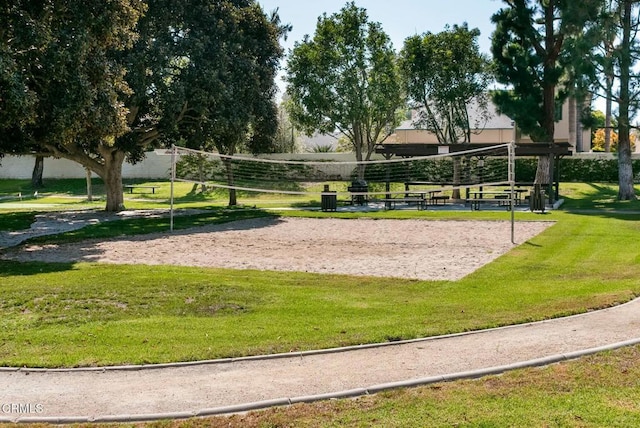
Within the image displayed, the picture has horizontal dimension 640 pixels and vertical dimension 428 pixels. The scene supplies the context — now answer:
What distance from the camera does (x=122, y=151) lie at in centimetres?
2631

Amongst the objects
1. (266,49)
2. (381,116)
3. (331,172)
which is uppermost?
(266,49)

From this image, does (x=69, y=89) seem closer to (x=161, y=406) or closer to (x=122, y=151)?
(x=122, y=151)

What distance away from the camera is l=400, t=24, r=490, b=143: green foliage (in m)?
33.7

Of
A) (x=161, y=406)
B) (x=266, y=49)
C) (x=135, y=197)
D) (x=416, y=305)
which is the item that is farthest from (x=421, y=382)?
(x=135, y=197)

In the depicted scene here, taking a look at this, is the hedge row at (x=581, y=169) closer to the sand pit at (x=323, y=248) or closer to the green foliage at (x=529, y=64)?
the green foliage at (x=529, y=64)

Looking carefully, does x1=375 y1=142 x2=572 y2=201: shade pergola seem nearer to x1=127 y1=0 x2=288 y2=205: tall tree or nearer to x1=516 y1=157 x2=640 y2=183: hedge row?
x1=127 y1=0 x2=288 y2=205: tall tree

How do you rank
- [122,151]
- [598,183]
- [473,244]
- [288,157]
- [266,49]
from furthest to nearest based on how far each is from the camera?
[288,157]
[598,183]
[266,49]
[122,151]
[473,244]

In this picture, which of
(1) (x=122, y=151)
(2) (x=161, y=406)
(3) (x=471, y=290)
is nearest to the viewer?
(2) (x=161, y=406)

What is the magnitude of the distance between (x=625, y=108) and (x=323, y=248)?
1881 centimetres

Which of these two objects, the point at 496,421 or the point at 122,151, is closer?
the point at 496,421

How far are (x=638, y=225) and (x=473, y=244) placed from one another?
6301 mm

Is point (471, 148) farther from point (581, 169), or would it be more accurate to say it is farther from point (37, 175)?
point (37, 175)

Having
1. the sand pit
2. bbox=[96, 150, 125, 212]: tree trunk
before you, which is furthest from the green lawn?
bbox=[96, 150, 125, 212]: tree trunk

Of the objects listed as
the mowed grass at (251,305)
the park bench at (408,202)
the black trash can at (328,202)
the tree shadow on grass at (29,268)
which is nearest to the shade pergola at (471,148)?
the park bench at (408,202)
